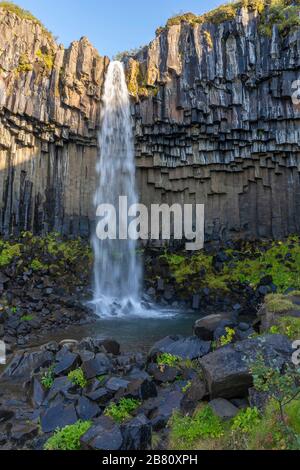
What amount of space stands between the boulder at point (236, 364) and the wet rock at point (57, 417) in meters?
3.20

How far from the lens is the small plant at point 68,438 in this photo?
7.21 meters

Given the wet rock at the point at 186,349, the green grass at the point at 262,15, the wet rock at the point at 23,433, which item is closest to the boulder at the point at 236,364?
the wet rock at the point at 186,349

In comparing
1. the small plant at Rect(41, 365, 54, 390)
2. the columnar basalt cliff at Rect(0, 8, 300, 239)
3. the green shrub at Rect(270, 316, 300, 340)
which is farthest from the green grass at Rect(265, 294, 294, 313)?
the columnar basalt cliff at Rect(0, 8, 300, 239)

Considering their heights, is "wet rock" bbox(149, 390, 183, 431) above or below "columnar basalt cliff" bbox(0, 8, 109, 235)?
below

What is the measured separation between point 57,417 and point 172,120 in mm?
24619

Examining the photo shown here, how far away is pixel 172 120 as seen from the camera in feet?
95.8

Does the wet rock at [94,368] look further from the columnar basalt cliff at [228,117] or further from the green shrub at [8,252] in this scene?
the columnar basalt cliff at [228,117]

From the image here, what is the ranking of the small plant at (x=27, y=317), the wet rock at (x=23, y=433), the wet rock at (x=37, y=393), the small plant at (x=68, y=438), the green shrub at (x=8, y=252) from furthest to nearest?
1. the green shrub at (x=8, y=252)
2. the small plant at (x=27, y=317)
3. the wet rock at (x=37, y=393)
4. the wet rock at (x=23, y=433)
5. the small plant at (x=68, y=438)

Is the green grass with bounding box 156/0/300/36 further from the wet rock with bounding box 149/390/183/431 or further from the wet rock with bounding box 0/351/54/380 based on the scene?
the wet rock with bounding box 149/390/183/431

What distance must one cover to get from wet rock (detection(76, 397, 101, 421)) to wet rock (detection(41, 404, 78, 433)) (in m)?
0.12

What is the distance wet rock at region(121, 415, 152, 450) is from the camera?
6723 millimetres

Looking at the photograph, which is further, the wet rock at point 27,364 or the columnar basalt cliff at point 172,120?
the columnar basalt cliff at point 172,120

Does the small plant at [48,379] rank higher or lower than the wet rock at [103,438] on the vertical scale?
lower
